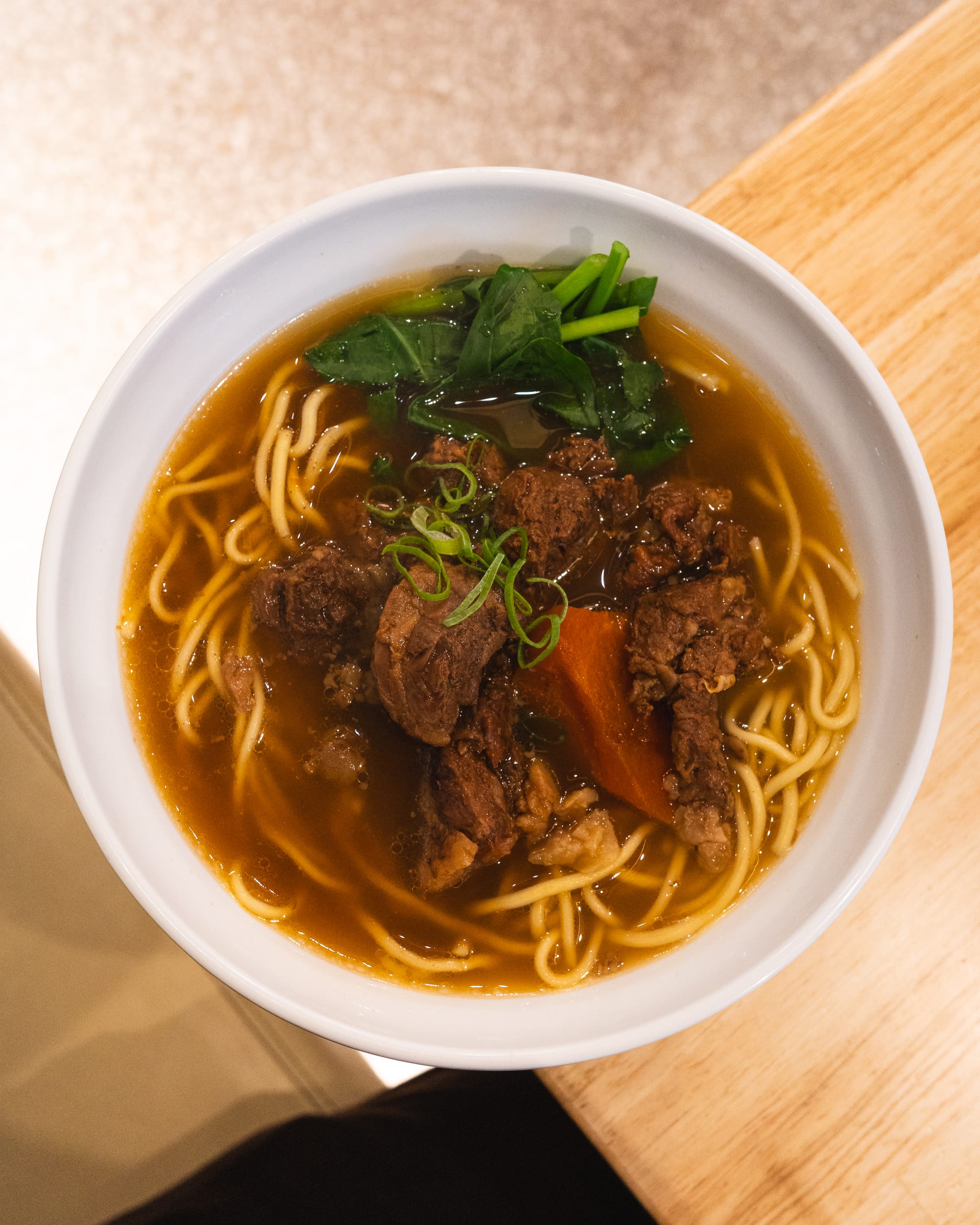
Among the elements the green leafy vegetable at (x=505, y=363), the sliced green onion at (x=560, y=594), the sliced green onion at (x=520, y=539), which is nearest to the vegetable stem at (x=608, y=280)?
the green leafy vegetable at (x=505, y=363)

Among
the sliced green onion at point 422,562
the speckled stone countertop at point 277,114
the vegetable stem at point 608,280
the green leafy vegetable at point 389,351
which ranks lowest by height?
the sliced green onion at point 422,562

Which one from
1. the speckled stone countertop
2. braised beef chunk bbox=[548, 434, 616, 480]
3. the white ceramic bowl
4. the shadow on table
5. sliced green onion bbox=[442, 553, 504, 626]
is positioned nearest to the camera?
the white ceramic bowl

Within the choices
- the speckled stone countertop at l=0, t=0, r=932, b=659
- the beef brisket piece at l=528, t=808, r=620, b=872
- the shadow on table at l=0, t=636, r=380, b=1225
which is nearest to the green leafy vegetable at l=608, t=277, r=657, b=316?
the beef brisket piece at l=528, t=808, r=620, b=872

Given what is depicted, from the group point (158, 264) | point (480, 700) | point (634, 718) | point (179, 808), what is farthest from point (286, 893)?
point (158, 264)

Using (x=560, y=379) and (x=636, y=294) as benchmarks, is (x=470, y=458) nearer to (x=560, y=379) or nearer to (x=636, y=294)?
(x=560, y=379)

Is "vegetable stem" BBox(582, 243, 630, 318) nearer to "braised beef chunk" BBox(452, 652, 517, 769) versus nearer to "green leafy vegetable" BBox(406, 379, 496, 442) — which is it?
"green leafy vegetable" BBox(406, 379, 496, 442)

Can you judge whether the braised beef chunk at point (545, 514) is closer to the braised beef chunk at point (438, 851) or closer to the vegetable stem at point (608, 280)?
the vegetable stem at point (608, 280)

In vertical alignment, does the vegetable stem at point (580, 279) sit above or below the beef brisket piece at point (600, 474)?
above
